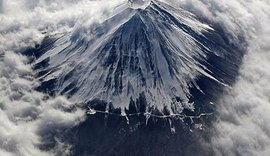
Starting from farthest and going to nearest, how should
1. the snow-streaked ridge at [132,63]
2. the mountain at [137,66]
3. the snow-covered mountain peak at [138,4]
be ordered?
the snow-covered mountain peak at [138,4] < the snow-streaked ridge at [132,63] < the mountain at [137,66]

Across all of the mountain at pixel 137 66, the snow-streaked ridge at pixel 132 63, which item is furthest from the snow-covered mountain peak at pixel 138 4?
the snow-streaked ridge at pixel 132 63

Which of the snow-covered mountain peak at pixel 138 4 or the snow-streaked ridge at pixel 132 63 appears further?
the snow-covered mountain peak at pixel 138 4

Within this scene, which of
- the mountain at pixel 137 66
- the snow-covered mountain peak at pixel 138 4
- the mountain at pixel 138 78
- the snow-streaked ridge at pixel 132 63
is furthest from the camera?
the snow-covered mountain peak at pixel 138 4

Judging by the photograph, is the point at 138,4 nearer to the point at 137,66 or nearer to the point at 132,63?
the point at 132,63

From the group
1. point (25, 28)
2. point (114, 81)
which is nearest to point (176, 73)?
point (114, 81)

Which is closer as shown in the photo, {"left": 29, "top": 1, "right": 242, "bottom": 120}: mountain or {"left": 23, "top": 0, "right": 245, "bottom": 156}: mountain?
{"left": 23, "top": 0, "right": 245, "bottom": 156}: mountain

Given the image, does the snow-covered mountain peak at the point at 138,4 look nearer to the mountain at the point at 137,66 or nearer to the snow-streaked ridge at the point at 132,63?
the mountain at the point at 137,66

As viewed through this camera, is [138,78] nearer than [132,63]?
Yes

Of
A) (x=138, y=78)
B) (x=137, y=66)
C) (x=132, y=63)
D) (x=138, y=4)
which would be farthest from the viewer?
(x=132, y=63)

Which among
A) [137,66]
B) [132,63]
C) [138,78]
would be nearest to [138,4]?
[132,63]

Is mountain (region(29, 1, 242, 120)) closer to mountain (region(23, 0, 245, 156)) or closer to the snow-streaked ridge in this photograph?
the snow-streaked ridge

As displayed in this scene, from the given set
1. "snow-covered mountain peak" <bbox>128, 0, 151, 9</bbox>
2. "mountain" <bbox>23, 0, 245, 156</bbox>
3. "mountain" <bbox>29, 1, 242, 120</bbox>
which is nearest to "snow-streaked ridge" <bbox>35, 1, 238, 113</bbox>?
"mountain" <bbox>29, 1, 242, 120</bbox>

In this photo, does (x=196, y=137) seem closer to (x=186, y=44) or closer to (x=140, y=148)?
(x=140, y=148)
